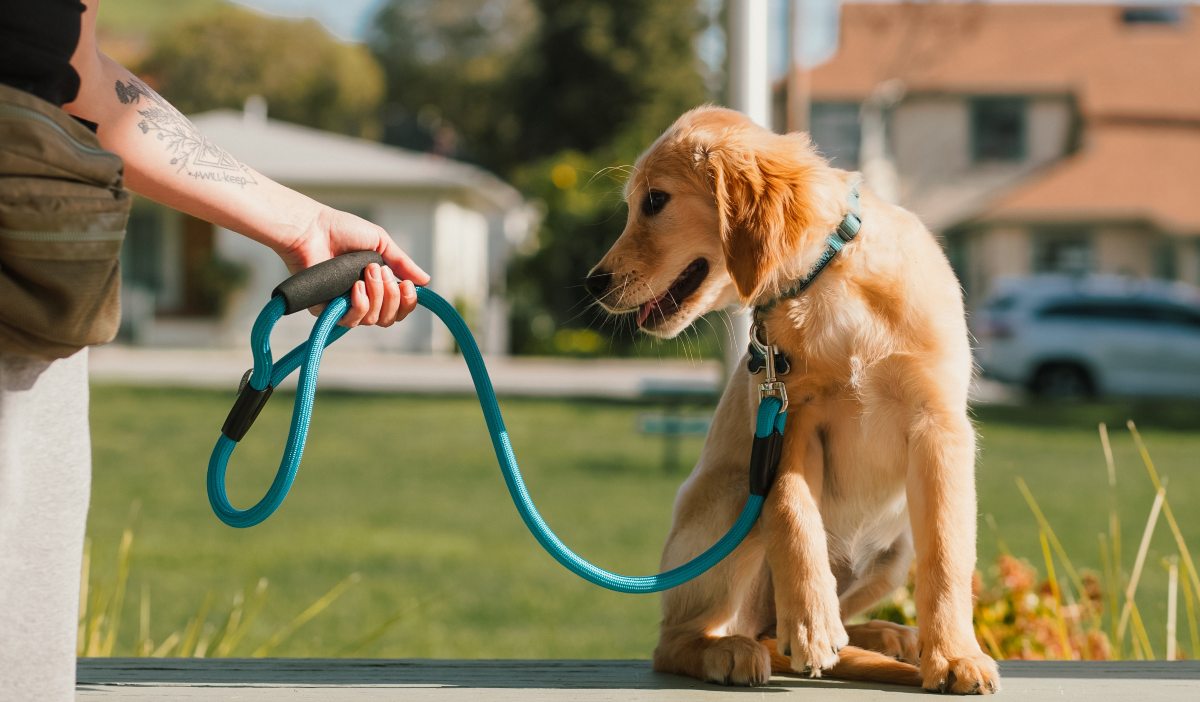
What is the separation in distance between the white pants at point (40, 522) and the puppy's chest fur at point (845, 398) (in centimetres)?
137

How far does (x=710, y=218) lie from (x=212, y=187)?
1.12 meters

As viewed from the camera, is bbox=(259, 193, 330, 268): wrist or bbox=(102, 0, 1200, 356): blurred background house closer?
bbox=(259, 193, 330, 268): wrist

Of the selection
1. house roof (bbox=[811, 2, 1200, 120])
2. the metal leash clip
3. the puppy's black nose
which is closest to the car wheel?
house roof (bbox=[811, 2, 1200, 120])

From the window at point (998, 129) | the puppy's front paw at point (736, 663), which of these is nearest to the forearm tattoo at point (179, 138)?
the puppy's front paw at point (736, 663)

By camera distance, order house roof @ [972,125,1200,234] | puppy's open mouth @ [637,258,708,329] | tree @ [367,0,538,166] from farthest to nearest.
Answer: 1. tree @ [367,0,538,166]
2. house roof @ [972,125,1200,234]
3. puppy's open mouth @ [637,258,708,329]

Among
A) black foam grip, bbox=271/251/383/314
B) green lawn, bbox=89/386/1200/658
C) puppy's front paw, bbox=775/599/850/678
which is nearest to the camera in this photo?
black foam grip, bbox=271/251/383/314

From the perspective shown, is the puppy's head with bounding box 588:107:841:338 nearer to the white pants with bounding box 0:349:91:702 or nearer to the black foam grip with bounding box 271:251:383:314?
the black foam grip with bounding box 271:251:383:314

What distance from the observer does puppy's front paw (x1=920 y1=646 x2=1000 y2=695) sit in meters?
2.46

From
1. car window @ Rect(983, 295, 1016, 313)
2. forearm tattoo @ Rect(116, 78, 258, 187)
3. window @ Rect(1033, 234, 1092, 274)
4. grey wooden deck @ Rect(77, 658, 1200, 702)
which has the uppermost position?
window @ Rect(1033, 234, 1092, 274)

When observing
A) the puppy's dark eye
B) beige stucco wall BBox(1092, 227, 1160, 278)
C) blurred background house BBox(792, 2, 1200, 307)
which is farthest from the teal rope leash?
beige stucco wall BBox(1092, 227, 1160, 278)

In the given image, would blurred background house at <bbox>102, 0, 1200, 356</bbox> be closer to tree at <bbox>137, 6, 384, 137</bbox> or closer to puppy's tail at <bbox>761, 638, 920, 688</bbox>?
tree at <bbox>137, 6, 384, 137</bbox>

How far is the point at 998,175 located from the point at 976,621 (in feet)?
122

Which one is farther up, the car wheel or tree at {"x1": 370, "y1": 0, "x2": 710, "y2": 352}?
tree at {"x1": 370, "y1": 0, "x2": 710, "y2": 352}

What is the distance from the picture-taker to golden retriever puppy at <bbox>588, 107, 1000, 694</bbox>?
2523 millimetres
